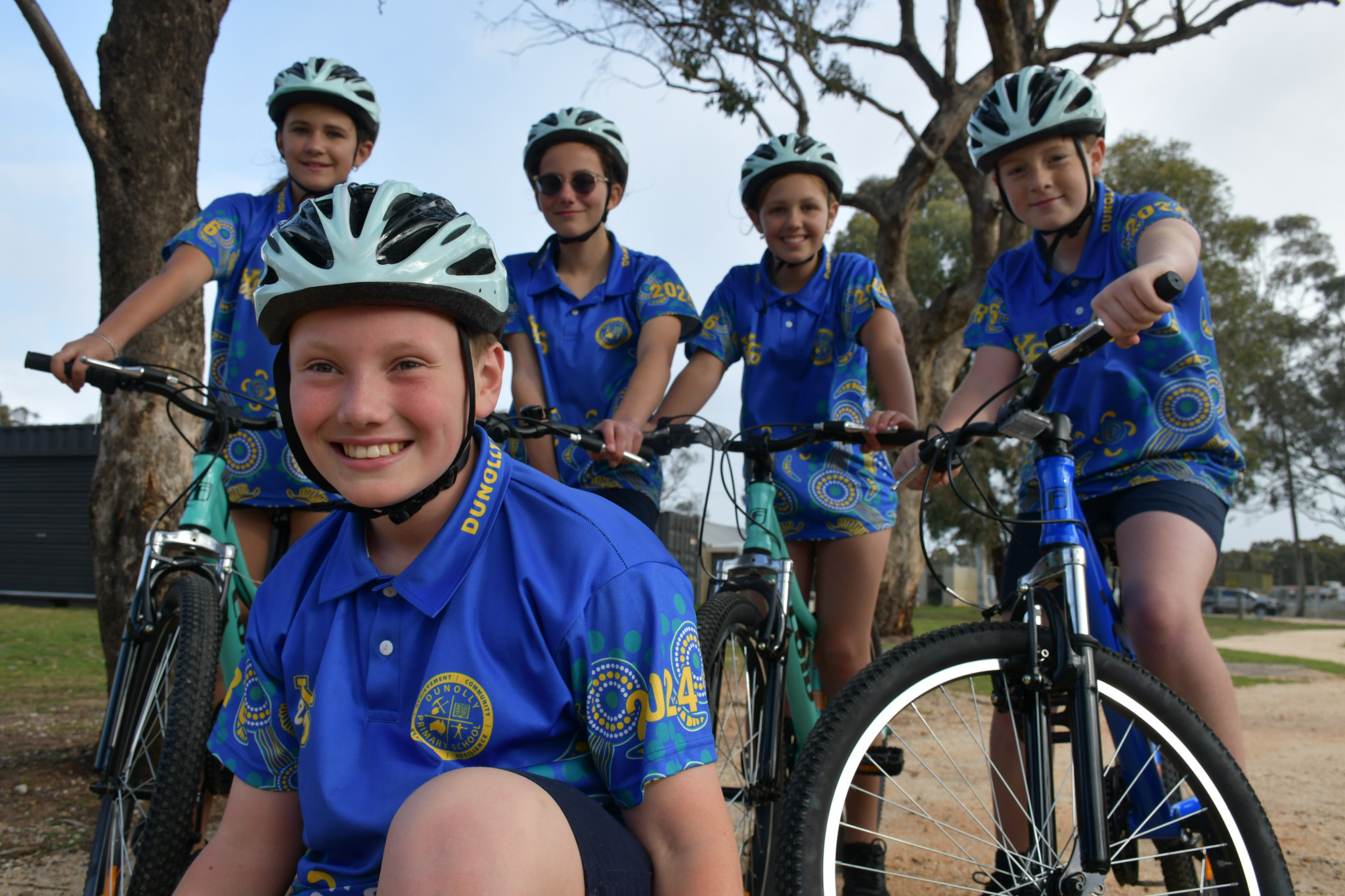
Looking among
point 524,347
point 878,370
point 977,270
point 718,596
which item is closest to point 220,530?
Answer: point 524,347

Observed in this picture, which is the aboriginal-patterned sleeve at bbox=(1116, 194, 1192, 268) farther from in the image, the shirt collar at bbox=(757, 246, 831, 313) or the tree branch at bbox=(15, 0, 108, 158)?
the tree branch at bbox=(15, 0, 108, 158)

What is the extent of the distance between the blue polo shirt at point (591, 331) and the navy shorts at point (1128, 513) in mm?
1311

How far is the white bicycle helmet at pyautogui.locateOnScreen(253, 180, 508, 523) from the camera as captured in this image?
1474 mm

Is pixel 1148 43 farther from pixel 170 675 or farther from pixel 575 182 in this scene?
pixel 170 675

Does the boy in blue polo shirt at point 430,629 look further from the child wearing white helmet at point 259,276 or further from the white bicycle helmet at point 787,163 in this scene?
the white bicycle helmet at point 787,163

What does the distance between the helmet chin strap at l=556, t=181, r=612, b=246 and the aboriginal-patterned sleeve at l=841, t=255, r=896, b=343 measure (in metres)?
0.94

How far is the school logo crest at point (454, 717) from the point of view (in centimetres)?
139

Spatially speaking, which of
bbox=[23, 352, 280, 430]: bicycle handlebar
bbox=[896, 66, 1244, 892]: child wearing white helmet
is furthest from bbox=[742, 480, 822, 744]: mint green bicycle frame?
bbox=[23, 352, 280, 430]: bicycle handlebar

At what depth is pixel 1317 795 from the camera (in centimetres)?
500

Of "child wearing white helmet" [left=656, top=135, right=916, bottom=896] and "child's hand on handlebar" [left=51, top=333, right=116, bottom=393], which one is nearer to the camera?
"child's hand on handlebar" [left=51, top=333, right=116, bottom=393]

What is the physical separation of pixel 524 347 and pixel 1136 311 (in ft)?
7.31

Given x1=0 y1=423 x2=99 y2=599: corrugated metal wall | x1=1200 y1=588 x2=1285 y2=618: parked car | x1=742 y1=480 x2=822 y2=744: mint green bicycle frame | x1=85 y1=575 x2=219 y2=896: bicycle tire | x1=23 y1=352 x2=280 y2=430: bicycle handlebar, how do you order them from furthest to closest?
x1=1200 y1=588 x2=1285 y2=618: parked car → x1=0 y1=423 x2=99 y2=599: corrugated metal wall → x1=742 y1=480 x2=822 y2=744: mint green bicycle frame → x1=23 y1=352 x2=280 y2=430: bicycle handlebar → x1=85 y1=575 x2=219 y2=896: bicycle tire

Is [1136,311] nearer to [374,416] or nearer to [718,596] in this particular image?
[718,596]

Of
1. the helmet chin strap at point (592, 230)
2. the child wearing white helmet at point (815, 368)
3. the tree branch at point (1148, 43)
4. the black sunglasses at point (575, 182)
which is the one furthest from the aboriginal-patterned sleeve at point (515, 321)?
the tree branch at point (1148, 43)
